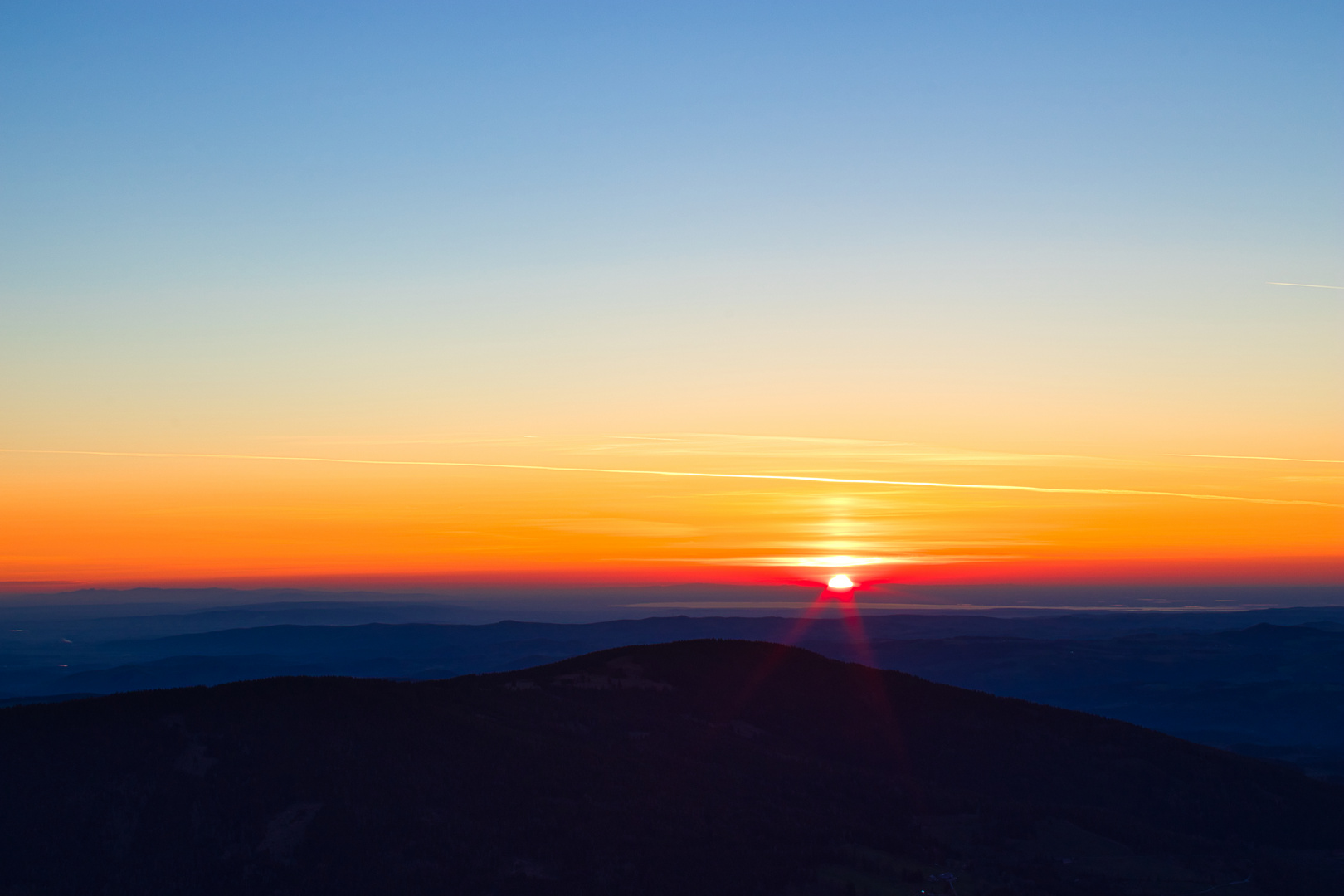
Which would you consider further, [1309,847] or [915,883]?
[1309,847]

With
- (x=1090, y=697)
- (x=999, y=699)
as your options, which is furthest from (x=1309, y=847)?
(x=1090, y=697)

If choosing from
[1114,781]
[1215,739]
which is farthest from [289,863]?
[1215,739]

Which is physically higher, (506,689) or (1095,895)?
(506,689)

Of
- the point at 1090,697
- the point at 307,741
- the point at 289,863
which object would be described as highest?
the point at 307,741

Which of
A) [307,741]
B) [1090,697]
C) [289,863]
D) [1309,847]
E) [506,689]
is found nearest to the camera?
[289,863]

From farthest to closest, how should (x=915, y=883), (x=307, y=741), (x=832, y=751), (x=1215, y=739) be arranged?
(x=1215, y=739)
(x=832, y=751)
(x=307, y=741)
(x=915, y=883)

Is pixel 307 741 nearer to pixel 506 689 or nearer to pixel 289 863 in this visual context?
pixel 289 863
